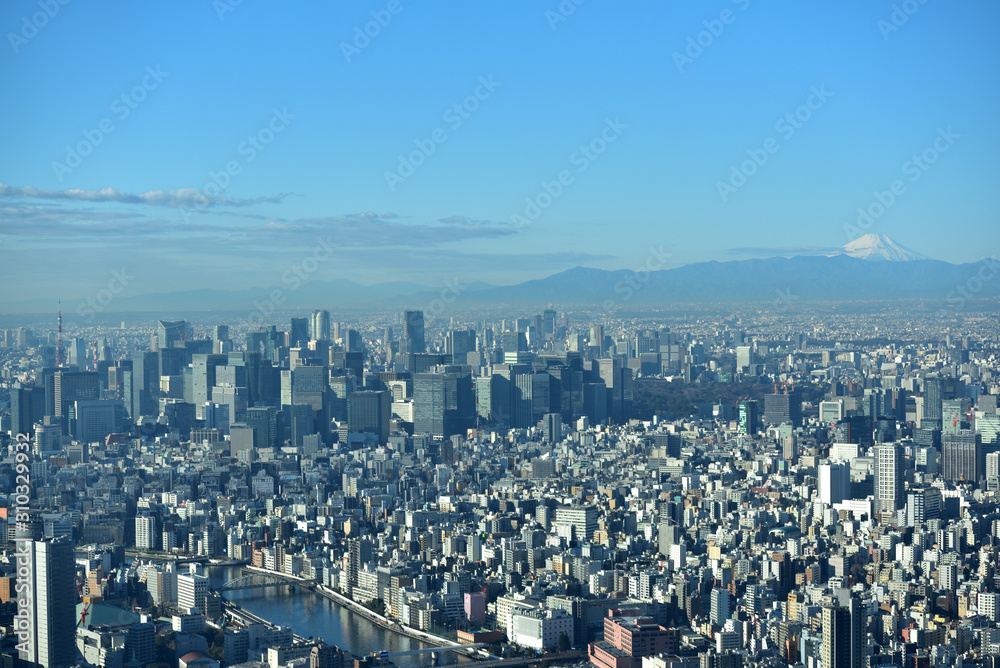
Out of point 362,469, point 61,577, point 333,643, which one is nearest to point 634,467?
point 362,469

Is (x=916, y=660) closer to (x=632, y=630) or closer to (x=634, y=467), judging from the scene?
(x=632, y=630)

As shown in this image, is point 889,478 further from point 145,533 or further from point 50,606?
point 50,606


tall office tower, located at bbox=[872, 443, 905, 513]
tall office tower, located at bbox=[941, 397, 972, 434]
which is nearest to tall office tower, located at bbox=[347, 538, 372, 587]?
tall office tower, located at bbox=[872, 443, 905, 513]

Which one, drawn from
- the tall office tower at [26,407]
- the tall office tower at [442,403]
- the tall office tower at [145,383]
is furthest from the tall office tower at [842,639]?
the tall office tower at [145,383]

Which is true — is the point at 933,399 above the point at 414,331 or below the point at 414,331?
below

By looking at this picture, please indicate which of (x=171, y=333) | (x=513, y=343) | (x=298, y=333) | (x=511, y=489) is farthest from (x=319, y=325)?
(x=511, y=489)

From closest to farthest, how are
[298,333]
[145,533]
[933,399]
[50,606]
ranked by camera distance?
1. [50,606]
2. [145,533]
3. [933,399]
4. [298,333]

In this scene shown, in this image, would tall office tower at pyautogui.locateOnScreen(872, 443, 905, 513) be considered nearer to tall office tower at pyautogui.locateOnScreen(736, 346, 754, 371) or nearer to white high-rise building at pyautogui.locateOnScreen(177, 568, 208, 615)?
white high-rise building at pyautogui.locateOnScreen(177, 568, 208, 615)

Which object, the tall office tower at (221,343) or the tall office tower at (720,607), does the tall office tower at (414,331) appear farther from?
the tall office tower at (720,607)
